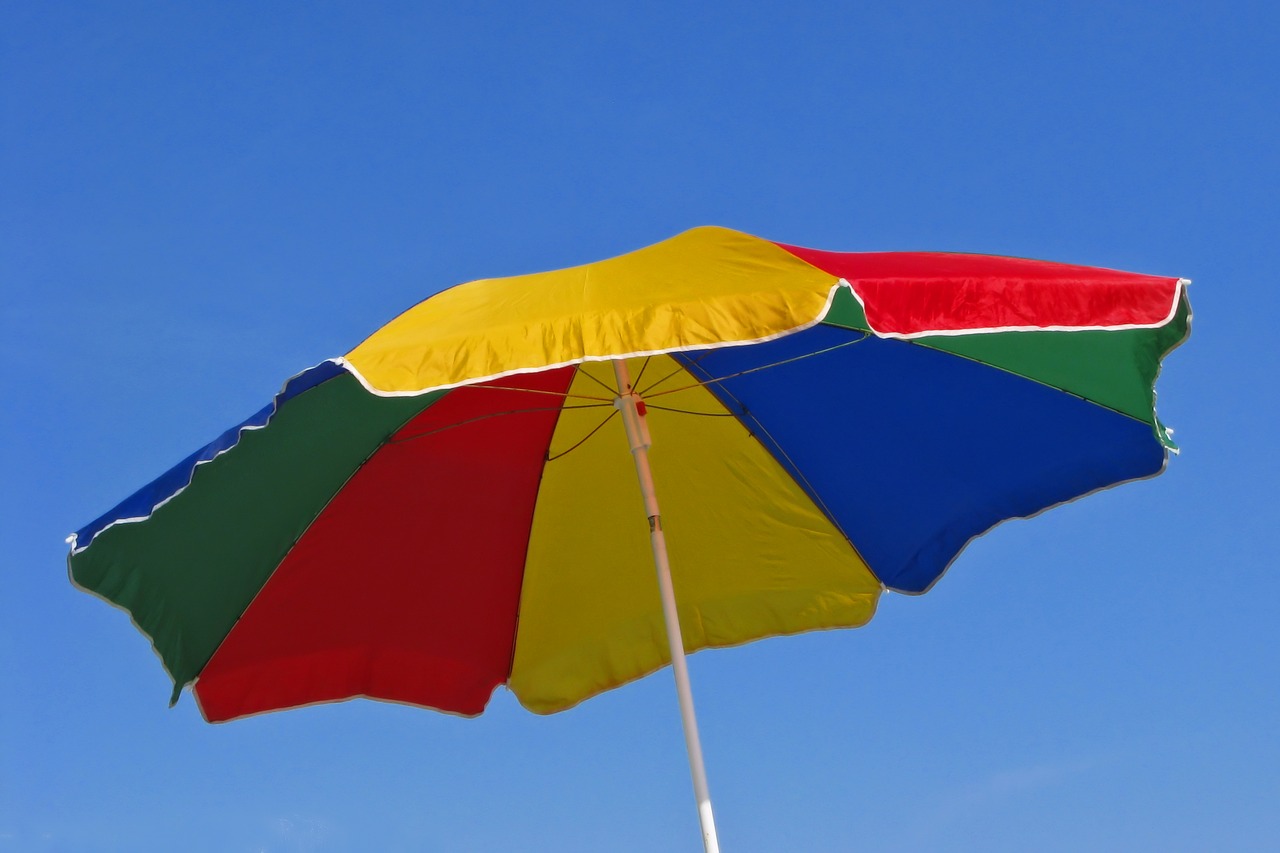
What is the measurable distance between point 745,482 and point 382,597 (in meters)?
1.30

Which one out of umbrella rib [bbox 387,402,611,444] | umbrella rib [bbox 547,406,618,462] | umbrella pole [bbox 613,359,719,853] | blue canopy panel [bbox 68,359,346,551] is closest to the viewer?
blue canopy panel [bbox 68,359,346,551]

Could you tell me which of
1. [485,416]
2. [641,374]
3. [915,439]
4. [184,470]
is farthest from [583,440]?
[184,470]

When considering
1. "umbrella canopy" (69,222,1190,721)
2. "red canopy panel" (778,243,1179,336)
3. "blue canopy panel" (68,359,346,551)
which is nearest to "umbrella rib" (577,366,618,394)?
"umbrella canopy" (69,222,1190,721)

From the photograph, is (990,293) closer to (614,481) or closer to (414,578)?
(614,481)

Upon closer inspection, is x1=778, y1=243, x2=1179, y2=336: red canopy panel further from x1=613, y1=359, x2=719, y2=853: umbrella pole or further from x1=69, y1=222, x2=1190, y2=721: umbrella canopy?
x1=613, y1=359, x2=719, y2=853: umbrella pole

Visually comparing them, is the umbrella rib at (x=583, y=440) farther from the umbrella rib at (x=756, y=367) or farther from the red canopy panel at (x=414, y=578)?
the umbrella rib at (x=756, y=367)

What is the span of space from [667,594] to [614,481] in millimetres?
639

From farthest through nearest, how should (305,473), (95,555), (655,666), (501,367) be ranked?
(655,666) → (305,473) → (95,555) → (501,367)

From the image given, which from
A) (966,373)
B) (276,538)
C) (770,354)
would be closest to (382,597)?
(276,538)

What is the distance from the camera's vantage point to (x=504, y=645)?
4.34 metres

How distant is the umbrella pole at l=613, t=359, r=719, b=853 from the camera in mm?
3633

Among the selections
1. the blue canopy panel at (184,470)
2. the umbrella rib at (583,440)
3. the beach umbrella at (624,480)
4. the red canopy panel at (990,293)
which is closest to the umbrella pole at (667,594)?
the beach umbrella at (624,480)

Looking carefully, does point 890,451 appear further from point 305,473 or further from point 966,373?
point 305,473

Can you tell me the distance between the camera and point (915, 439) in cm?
417
